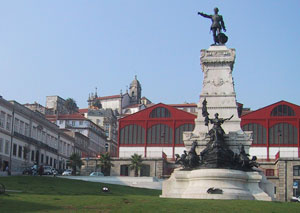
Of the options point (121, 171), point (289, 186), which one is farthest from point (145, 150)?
point (289, 186)

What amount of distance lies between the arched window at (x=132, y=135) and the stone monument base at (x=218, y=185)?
165 feet

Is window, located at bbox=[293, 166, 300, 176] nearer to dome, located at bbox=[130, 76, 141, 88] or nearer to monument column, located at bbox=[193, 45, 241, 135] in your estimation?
monument column, located at bbox=[193, 45, 241, 135]

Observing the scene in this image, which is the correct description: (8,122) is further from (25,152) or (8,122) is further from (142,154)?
(142,154)

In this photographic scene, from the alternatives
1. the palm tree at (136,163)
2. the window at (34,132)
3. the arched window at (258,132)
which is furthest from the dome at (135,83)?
the palm tree at (136,163)

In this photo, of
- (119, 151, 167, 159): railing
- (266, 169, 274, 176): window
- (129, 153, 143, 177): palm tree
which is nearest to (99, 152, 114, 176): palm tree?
(129, 153, 143, 177): palm tree

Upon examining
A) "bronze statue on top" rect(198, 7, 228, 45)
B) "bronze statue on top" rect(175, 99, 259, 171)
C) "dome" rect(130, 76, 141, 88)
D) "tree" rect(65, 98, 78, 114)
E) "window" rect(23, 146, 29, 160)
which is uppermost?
"dome" rect(130, 76, 141, 88)

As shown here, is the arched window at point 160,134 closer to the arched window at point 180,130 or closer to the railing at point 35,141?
the arched window at point 180,130

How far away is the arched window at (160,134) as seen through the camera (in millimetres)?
89875

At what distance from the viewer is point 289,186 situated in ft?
253

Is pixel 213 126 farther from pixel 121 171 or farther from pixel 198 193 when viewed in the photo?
→ pixel 121 171

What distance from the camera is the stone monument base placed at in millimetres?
35469

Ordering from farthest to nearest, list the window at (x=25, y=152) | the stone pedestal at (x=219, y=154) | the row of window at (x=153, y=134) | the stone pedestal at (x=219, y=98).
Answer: the row of window at (x=153, y=134), the window at (x=25, y=152), the stone pedestal at (x=219, y=98), the stone pedestal at (x=219, y=154)

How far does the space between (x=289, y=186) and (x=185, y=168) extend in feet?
131

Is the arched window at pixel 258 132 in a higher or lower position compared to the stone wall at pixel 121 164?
higher
